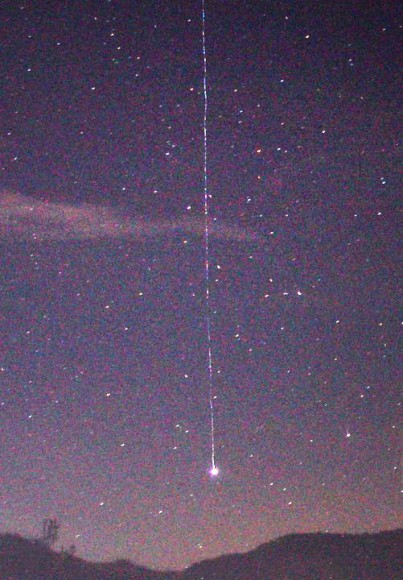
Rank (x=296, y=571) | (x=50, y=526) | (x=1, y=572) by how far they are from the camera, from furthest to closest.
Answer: (x=296, y=571) → (x=1, y=572) → (x=50, y=526)

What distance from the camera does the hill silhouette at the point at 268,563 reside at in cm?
839

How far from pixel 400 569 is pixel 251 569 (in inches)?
99.5

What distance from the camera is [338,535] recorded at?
9047mm

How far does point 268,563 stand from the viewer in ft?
30.6

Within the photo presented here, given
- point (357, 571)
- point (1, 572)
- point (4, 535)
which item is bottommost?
point (357, 571)

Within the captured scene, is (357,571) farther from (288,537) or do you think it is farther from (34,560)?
(34,560)

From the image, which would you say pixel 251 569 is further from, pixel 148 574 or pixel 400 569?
pixel 400 569

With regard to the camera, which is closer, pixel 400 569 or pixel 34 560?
pixel 34 560

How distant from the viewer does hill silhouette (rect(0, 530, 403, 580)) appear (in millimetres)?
8391

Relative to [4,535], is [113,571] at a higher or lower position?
lower

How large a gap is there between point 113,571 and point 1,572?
1584mm

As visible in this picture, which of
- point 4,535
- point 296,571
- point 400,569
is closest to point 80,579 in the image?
point 4,535

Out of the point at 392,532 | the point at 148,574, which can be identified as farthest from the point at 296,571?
the point at 148,574

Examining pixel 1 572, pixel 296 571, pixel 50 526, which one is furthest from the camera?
pixel 296 571
